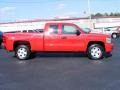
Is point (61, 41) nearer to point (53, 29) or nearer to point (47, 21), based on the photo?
point (53, 29)

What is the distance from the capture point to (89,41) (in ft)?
48.0

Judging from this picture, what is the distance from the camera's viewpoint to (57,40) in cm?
1470

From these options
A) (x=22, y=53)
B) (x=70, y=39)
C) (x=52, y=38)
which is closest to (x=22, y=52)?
(x=22, y=53)

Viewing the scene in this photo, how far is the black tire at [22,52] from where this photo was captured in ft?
48.8

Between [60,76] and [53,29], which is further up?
[53,29]

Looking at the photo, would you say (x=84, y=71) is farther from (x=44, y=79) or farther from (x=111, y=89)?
(x=111, y=89)

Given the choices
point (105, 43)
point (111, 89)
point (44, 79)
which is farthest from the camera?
point (105, 43)

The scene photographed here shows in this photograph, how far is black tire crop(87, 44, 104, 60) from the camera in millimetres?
14594

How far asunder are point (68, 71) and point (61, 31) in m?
4.00

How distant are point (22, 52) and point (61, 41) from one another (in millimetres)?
1967

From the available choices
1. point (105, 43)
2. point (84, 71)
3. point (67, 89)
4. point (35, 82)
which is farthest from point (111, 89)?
point (105, 43)

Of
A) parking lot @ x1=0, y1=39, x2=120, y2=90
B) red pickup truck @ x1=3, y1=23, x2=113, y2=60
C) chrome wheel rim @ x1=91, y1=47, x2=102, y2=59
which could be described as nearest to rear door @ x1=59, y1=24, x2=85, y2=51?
red pickup truck @ x1=3, y1=23, x2=113, y2=60

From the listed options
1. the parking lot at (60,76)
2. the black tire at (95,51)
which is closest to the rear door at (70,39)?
the black tire at (95,51)

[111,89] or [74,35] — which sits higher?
[74,35]
